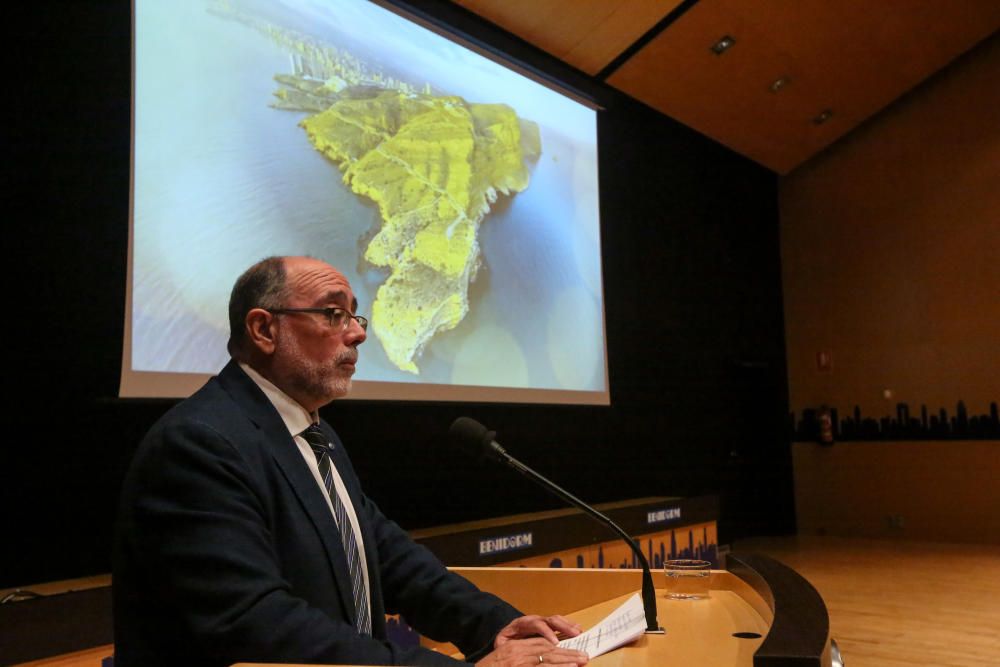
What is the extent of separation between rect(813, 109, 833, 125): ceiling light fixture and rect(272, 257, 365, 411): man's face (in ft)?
22.5

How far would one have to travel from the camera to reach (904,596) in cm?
468

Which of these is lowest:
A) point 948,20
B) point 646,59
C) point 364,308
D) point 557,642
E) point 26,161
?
point 557,642

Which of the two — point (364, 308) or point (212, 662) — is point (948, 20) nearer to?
point (364, 308)

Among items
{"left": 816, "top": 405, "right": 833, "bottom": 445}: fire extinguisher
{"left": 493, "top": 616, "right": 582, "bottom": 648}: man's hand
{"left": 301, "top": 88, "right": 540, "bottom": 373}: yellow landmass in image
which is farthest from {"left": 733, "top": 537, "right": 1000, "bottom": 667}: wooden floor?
{"left": 301, "top": 88, "right": 540, "bottom": 373}: yellow landmass in image

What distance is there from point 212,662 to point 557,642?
0.50m

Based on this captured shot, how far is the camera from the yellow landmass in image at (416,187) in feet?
11.7

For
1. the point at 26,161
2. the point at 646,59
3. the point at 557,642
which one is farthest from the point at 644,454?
the point at 557,642

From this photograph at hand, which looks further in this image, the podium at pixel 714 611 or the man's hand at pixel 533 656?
the man's hand at pixel 533 656

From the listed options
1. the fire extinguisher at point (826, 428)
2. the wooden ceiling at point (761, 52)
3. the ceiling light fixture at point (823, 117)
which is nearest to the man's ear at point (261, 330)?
the wooden ceiling at point (761, 52)

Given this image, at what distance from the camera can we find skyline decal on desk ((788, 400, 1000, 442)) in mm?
6945

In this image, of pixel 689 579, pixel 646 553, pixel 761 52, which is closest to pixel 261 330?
pixel 689 579

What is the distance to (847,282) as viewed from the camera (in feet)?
A: 25.8

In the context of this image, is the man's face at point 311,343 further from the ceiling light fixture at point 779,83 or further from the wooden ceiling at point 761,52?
the ceiling light fixture at point 779,83

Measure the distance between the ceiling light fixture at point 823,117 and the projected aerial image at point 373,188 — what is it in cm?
318
